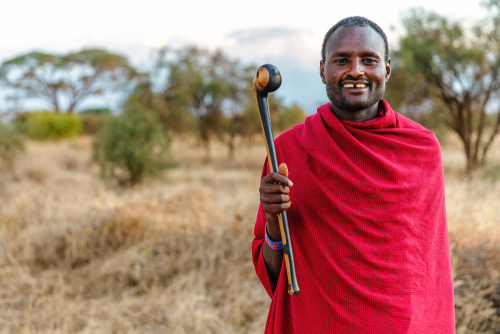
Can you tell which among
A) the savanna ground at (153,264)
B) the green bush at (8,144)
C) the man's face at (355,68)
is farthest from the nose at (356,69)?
the green bush at (8,144)

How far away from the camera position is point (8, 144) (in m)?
10.4

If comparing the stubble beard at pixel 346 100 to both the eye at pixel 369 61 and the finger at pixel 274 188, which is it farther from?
the finger at pixel 274 188

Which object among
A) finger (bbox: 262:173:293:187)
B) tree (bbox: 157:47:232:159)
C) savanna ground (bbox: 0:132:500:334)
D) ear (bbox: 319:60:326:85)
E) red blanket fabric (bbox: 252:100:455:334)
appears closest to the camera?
finger (bbox: 262:173:293:187)

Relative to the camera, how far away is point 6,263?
4555mm

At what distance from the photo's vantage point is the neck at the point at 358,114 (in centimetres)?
170

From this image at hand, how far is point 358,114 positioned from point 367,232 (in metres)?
0.50

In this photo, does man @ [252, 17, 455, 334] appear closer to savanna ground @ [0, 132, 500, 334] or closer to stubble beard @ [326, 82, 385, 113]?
stubble beard @ [326, 82, 385, 113]

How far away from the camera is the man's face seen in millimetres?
1617

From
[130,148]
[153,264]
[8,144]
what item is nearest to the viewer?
[153,264]

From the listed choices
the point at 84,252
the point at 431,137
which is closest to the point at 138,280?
the point at 84,252

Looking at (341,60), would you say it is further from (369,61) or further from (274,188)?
(274,188)

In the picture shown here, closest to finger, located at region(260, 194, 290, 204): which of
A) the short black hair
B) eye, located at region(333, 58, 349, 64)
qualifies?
eye, located at region(333, 58, 349, 64)

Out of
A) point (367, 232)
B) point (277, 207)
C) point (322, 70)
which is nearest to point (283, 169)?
point (277, 207)

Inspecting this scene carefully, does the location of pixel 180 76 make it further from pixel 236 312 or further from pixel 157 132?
pixel 236 312
